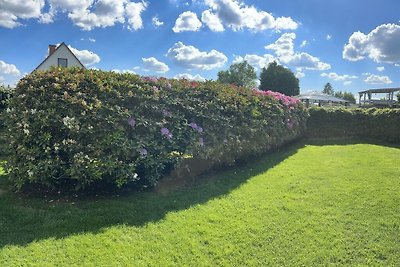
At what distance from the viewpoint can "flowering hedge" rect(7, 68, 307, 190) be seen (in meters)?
4.57

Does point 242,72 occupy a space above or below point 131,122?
above

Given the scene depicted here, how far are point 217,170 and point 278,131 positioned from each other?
294 cm

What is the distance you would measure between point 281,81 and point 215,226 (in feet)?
163

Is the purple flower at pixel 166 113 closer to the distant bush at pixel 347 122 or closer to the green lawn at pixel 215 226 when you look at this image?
the green lawn at pixel 215 226

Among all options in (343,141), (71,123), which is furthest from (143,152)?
(343,141)

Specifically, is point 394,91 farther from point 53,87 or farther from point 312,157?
point 53,87

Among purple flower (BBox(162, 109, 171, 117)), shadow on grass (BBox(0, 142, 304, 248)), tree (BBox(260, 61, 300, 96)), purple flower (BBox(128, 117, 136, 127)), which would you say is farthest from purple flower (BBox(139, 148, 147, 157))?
tree (BBox(260, 61, 300, 96))

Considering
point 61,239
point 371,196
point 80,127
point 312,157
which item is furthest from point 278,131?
point 61,239

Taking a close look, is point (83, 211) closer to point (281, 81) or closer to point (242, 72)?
point (281, 81)

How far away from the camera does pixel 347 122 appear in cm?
1302

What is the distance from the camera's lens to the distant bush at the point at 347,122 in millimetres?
12375

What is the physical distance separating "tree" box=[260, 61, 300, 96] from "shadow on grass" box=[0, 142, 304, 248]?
4758 cm

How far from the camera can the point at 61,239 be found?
3682 mm

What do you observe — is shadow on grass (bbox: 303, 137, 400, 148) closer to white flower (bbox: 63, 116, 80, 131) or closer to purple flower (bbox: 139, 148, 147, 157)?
purple flower (bbox: 139, 148, 147, 157)
